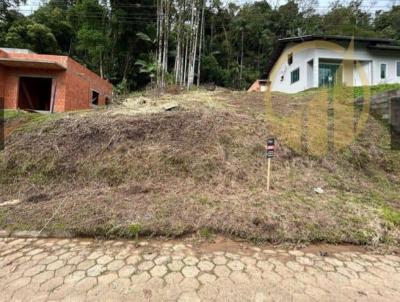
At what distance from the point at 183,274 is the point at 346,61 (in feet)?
57.5

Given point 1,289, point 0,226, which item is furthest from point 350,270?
point 0,226

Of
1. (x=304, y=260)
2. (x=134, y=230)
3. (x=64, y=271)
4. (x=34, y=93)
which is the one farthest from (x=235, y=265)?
(x=34, y=93)

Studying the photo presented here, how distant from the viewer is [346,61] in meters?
16.1

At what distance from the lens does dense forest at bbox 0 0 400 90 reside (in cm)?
1567

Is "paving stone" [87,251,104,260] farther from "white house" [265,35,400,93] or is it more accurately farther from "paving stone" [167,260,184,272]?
"white house" [265,35,400,93]

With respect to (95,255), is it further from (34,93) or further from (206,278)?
(34,93)

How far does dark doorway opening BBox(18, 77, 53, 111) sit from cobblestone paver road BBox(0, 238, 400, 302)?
33.9 feet

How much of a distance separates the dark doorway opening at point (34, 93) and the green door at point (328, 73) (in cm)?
1435

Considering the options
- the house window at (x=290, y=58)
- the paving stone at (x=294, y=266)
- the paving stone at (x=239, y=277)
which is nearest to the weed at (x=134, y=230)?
the paving stone at (x=239, y=277)

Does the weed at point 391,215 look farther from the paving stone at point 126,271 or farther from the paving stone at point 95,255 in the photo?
the paving stone at point 95,255

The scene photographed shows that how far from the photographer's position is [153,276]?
8.73 ft

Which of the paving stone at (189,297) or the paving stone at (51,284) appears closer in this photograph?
the paving stone at (189,297)

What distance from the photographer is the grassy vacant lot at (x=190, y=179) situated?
11.9 ft

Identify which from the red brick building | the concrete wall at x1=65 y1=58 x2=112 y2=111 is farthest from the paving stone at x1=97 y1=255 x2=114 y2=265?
the concrete wall at x1=65 y1=58 x2=112 y2=111
